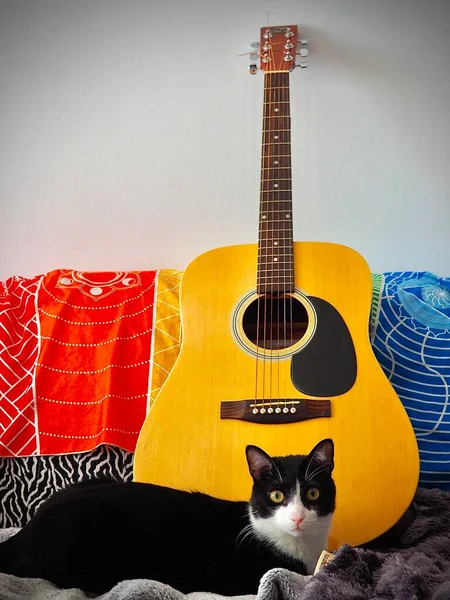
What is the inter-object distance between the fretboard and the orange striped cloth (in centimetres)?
28

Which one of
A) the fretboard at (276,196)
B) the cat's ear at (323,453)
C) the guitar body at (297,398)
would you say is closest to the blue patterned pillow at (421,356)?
the guitar body at (297,398)

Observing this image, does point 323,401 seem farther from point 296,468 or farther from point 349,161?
point 349,161

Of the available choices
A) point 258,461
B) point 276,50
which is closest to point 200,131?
point 276,50

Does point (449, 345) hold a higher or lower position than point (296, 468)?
higher

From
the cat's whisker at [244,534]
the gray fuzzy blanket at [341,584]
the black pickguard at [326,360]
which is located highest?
the black pickguard at [326,360]

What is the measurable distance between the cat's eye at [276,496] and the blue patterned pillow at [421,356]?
0.50 meters

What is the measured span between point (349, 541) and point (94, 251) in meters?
1.12

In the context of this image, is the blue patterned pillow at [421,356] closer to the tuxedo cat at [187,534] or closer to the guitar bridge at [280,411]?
the guitar bridge at [280,411]

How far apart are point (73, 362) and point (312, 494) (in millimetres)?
698

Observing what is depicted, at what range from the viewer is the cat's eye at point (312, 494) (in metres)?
1.02

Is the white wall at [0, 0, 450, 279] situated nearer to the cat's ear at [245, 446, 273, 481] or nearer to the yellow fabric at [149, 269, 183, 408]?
the yellow fabric at [149, 269, 183, 408]

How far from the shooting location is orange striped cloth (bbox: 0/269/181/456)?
4.69ft

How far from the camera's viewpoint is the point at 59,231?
1934mm

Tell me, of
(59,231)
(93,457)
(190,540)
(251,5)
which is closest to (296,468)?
(190,540)
